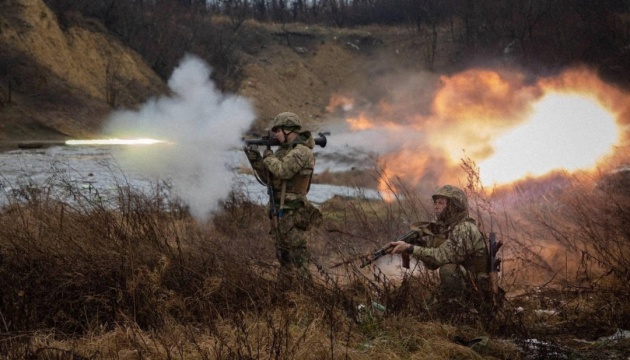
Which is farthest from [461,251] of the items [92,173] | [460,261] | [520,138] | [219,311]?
[92,173]

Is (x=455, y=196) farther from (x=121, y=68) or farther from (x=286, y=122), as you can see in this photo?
(x=121, y=68)

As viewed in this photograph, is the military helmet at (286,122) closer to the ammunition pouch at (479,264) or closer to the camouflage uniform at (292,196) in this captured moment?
the camouflage uniform at (292,196)

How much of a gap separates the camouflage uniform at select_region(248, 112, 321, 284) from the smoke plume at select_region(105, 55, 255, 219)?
321cm

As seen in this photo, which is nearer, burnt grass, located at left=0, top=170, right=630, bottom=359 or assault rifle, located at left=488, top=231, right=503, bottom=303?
burnt grass, located at left=0, top=170, right=630, bottom=359

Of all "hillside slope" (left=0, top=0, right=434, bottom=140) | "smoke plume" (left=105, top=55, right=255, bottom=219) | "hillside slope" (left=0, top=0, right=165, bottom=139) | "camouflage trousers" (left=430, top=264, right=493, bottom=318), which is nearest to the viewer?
"camouflage trousers" (left=430, top=264, right=493, bottom=318)

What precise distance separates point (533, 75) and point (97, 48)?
54.4ft

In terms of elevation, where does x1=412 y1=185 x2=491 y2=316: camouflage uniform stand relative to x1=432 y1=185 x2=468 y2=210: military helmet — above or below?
below

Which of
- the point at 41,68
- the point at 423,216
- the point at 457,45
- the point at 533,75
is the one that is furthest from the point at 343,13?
the point at 423,216

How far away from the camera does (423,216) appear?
10.7 meters

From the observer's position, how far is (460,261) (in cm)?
515

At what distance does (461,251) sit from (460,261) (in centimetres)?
8

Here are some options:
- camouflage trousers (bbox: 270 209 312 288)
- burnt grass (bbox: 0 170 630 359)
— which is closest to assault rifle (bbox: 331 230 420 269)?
burnt grass (bbox: 0 170 630 359)

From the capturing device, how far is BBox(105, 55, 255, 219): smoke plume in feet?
34.1

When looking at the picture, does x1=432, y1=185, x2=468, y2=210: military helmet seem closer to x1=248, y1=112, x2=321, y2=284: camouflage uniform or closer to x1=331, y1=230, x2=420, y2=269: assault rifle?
x1=331, y1=230, x2=420, y2=269: assault rifle
